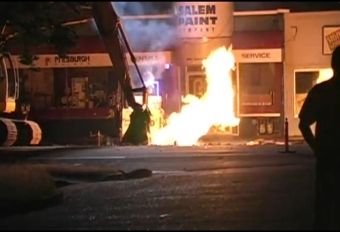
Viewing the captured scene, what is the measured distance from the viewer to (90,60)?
35.7m

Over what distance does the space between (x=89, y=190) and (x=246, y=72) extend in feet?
69.8

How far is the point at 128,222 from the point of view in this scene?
1149 cm

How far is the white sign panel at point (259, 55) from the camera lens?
3488 centimetres

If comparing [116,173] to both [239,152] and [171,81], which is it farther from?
[171,81]

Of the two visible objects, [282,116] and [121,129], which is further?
[282,116]

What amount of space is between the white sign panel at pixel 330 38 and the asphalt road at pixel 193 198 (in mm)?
13237

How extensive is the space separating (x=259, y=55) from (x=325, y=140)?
26.4 m

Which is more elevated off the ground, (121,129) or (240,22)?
(240,22)

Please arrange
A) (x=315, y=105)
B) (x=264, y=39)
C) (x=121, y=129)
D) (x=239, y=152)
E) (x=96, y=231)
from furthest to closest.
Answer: (x=264, y=39)
(x=121, y=129)
(x=239, y=152)
(x=96, y=231)
(x=315, y=105)

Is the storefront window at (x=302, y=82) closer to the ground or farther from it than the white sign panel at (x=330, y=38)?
closer to the ground

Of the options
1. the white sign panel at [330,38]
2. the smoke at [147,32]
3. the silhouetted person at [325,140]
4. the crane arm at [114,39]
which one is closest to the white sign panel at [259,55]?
the white sign panel at [330,38]

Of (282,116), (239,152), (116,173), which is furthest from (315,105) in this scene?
(282,116)

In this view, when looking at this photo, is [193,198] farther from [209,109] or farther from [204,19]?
[209,109]

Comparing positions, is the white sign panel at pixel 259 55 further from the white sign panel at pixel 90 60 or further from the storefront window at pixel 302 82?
the white sign panel at pixel 90 60
